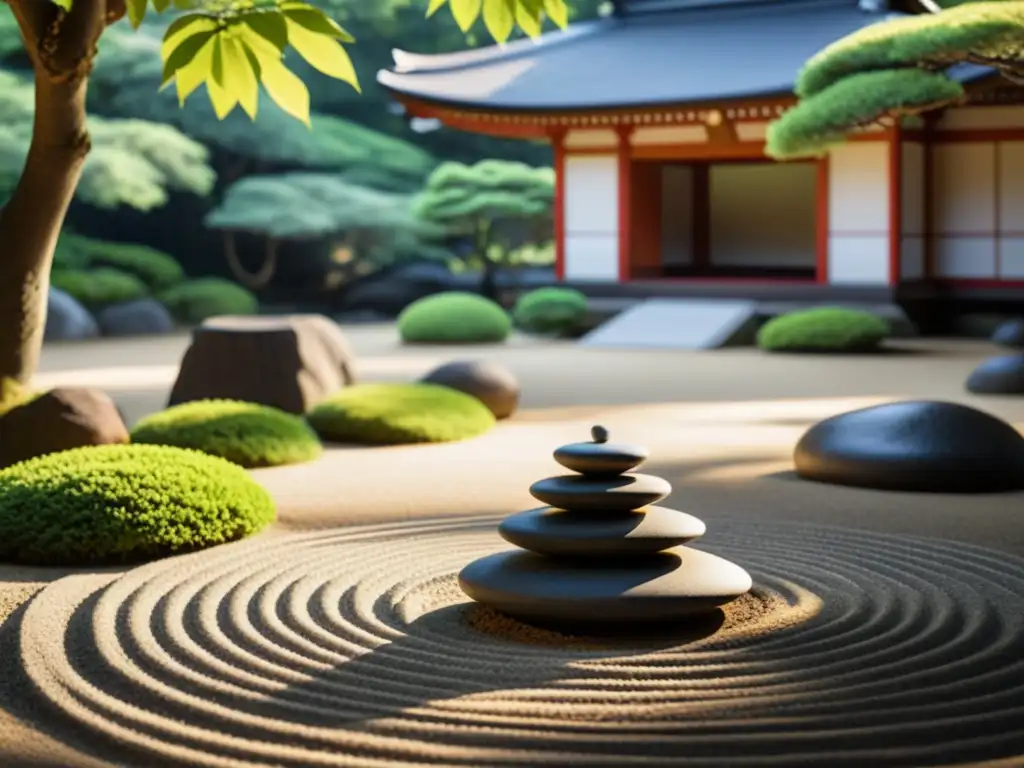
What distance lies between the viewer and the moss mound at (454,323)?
18859 millimetres

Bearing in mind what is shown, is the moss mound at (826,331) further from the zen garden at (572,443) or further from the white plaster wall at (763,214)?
the white plaster wall at (763,214)

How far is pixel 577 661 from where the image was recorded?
4199mm

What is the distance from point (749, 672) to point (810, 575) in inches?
51.3

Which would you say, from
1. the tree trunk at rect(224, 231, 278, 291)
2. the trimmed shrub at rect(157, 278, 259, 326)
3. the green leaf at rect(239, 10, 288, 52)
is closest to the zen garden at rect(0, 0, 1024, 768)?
the green leaf at rect(239, 10, 288, 52)

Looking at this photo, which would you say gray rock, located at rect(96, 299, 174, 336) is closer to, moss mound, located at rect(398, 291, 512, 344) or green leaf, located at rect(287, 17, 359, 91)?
moss mound, located at rect(398, 291, 512, 344)

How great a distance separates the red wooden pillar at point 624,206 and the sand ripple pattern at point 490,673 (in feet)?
48.8

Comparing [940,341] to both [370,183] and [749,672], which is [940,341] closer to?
[370,183]

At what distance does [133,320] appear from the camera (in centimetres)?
2234

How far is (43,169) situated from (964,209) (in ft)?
47.3

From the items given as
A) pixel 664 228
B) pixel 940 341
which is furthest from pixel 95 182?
pixel 940 341

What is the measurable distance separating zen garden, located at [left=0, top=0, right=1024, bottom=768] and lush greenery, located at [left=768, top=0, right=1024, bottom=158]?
1.4 inches

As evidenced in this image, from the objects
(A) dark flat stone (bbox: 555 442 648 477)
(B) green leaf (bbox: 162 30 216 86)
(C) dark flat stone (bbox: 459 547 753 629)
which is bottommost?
(C) dark flat stone (bbox: 459 547 753 629)

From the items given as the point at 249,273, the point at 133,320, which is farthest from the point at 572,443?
the point at 249,273

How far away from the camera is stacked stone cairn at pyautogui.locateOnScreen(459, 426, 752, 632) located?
4457mm
